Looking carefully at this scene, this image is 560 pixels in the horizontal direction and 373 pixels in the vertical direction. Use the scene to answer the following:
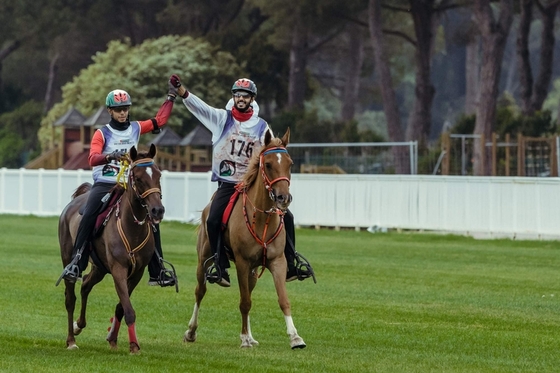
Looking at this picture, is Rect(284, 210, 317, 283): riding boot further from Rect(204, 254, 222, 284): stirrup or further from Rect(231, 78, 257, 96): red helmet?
Rect(231, 78, 257, 96): red helmet

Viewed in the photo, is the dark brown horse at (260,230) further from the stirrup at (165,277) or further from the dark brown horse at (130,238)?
the dark brown horse at (130,238)

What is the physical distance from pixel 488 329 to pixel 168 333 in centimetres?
371

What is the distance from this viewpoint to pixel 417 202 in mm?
32719

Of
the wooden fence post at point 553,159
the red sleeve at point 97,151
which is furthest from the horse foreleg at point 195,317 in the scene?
the wooden fence post at point 553,159

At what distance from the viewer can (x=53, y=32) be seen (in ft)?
214

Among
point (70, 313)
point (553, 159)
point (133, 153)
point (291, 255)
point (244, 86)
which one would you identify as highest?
point (553, 159)

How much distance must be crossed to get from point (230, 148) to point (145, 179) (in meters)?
1.70

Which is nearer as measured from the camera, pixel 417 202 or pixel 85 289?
pixel 85 289

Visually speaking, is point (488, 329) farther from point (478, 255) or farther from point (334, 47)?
point (334, 47)

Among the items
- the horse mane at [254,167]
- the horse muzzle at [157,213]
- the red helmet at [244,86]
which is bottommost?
the horse muzzle at [157,213]

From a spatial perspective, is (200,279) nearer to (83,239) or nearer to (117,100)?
(83,239)

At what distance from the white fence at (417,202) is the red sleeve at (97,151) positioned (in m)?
18.8

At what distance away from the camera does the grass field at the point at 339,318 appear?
11250 millimetres

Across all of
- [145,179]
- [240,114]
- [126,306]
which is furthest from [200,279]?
[145,179]
